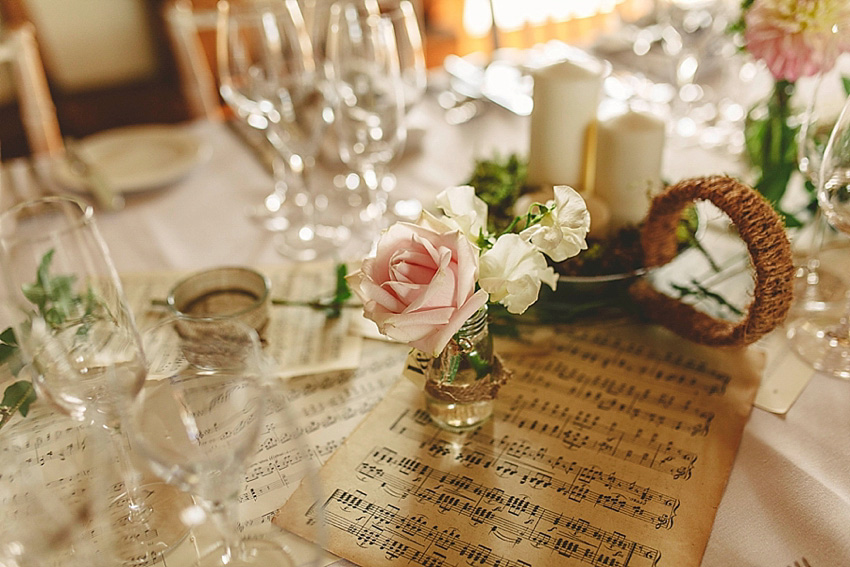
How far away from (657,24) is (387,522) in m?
1.22

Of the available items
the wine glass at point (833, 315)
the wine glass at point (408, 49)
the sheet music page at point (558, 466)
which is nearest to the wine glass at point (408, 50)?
the wine glass at point (408, 49)

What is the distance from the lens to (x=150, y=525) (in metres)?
0.62

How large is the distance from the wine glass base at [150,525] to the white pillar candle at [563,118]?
0.57 m

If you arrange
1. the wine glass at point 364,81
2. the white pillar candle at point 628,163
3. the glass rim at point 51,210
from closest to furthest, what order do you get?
the glass rim at point 51,210
the white pillar candle at point 628,163
the wine glass at point 364,81

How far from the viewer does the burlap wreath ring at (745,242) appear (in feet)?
2.20

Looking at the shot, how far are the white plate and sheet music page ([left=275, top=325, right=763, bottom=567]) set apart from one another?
0.66 meters

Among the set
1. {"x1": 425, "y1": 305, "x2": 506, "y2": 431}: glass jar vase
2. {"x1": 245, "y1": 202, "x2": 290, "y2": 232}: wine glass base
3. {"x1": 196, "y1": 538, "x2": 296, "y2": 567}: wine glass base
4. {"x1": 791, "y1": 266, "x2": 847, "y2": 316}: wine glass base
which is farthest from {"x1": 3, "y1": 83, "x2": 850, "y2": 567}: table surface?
{"x1": 196, "y1": 538, "x2": 296, "y2": 567}: wine glass base

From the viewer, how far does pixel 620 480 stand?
662mm

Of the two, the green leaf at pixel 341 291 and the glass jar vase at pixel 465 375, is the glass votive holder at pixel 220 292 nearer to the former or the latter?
the green leaf at pixel 341 291

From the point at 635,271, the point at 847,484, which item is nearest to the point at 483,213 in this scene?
the point at 635,271

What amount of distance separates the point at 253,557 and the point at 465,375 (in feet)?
0.80

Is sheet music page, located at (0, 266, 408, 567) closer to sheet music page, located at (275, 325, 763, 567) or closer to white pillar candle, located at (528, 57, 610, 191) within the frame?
sheet music page, located at (275, 325, 763, 567)

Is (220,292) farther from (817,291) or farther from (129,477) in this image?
(817,291)

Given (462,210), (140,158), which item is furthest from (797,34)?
→ (140,158)
